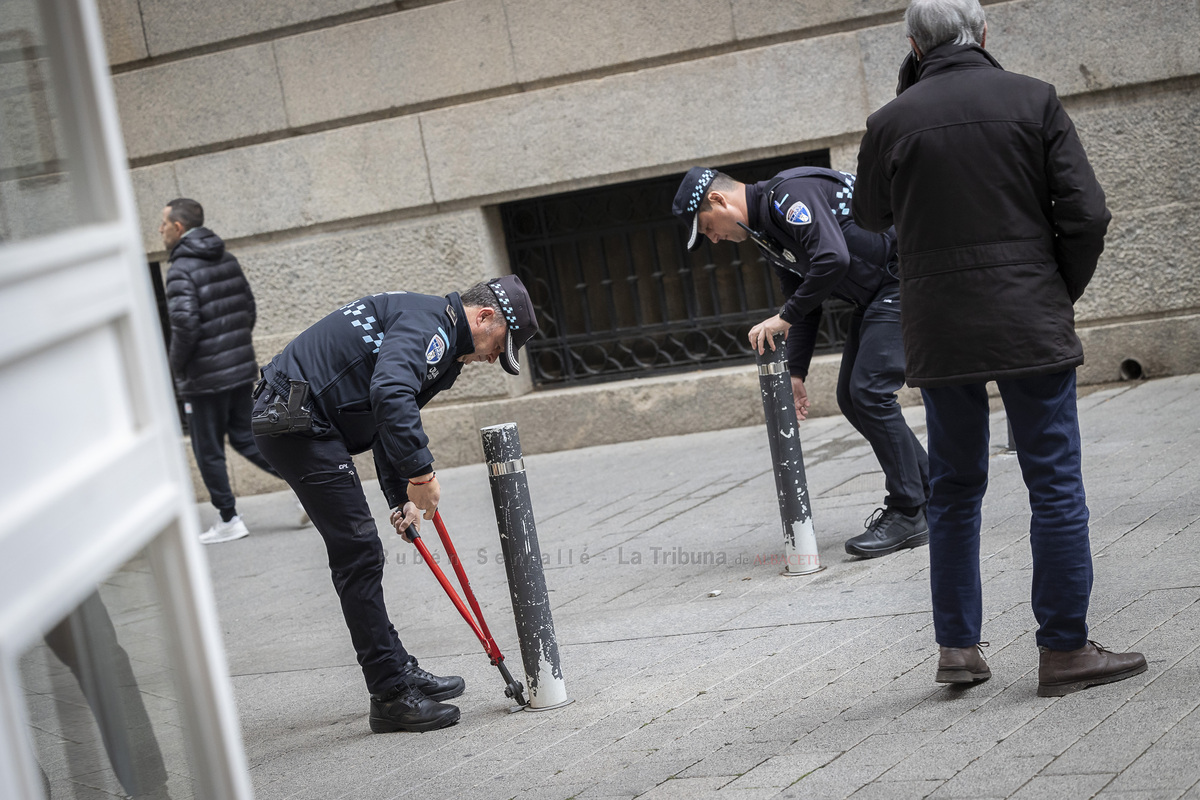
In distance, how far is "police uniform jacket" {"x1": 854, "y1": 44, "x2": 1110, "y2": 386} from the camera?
10.3ft

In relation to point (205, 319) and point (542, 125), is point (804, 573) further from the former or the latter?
point (542, 125)

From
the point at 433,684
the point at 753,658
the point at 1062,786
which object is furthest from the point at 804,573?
the point at 1062,786

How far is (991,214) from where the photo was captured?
3178mm

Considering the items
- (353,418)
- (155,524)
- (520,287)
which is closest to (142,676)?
(155,524)

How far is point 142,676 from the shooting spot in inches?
103

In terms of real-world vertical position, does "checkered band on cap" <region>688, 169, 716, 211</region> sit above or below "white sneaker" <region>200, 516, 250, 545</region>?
above

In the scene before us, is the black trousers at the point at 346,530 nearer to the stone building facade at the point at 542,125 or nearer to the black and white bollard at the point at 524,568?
the black and white bollard at the point at 524,568

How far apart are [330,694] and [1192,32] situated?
612 cm

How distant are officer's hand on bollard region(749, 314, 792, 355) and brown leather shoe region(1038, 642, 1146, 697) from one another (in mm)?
1900

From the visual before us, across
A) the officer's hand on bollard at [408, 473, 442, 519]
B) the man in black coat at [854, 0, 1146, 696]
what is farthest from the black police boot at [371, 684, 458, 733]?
the man in black coat at [854, 0, 1146, 696]

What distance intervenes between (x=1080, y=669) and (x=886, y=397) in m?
1.95

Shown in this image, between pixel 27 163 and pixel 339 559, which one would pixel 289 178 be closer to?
pixel 339 559

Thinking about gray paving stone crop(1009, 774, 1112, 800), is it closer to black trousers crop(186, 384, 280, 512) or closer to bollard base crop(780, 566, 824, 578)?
bollard base crop(780, 566, 824, 578)

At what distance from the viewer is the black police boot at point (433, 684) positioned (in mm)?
4184
